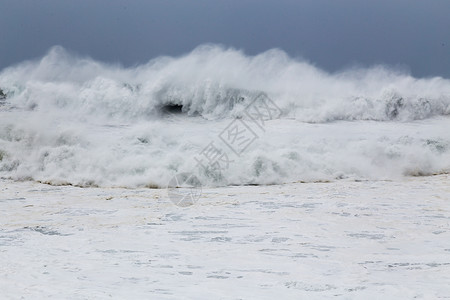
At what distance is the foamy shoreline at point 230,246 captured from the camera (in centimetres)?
325

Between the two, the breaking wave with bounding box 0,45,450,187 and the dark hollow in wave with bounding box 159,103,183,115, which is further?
the dark hollow in wave with bounding box 159,103,183,115

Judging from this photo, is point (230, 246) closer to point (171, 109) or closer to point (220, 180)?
point (220, 180)

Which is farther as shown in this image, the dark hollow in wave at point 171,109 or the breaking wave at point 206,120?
the dark hollow in wave at point 171,109

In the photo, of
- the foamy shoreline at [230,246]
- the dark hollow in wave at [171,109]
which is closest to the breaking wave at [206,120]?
the dark hollow in wave at [171,109]

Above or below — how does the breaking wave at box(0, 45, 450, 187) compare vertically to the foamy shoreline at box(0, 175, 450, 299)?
above

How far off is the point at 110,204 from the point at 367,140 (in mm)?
6374

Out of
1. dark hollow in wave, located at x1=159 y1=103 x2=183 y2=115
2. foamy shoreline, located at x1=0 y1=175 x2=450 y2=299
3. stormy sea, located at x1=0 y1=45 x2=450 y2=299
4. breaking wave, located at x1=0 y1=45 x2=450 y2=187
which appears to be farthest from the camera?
dark hollow in wave, located at x1=159 y1=103 x2=183 y2=115

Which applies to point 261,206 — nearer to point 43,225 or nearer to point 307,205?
point 307,205

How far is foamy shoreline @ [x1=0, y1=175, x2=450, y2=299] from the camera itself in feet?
10.7

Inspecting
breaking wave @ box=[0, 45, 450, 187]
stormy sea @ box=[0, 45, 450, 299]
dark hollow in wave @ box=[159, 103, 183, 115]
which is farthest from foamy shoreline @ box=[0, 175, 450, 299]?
dark hollow in wave @ box=[159, 103, 183, 115]

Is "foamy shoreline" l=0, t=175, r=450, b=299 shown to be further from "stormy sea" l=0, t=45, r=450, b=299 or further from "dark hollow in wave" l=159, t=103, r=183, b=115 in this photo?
"dark hollow in wave" l=159, t=103, r=183, b=115

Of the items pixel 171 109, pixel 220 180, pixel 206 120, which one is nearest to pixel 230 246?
pixel 220 180

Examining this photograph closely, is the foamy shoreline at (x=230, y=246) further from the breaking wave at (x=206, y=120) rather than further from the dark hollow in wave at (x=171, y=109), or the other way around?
the dark hollow in wave at (x=171, y=109)

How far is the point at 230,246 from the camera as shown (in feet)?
14.5
